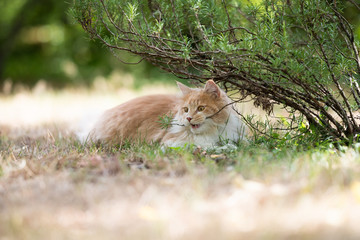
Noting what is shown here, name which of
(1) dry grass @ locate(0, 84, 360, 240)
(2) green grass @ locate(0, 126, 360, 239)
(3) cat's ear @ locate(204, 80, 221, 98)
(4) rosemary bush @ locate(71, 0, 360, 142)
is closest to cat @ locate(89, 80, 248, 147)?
(3) cat's ear @ locate(204, 80, 221, 98)

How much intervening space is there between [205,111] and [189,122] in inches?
6.5

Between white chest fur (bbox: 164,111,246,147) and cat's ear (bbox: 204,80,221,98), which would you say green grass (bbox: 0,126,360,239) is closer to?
white chest fur (bbox: 164,111,246,147)

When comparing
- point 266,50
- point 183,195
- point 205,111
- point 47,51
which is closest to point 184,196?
point 183,195

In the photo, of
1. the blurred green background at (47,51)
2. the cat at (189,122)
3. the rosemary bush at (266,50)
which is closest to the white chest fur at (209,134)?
the cat at (189,122)

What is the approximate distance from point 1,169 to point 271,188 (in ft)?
5.90

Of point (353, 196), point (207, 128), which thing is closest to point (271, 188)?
point (353, 196)

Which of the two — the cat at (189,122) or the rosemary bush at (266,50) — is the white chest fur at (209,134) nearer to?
the cat at (189,122)

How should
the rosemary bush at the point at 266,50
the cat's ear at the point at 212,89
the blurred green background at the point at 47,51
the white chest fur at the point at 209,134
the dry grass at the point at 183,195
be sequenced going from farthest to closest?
the blurred green background at the point at 47,51 → the white chest fur at the point at 209,134 → the cat's ear at the point at 212,89 → the rosemary bush at the point at 266,50 → the dry grass at the point at 183,195

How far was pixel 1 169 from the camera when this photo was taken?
282cm

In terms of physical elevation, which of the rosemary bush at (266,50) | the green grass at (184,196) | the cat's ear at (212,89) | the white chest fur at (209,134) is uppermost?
the rosemary bush at (266,50)

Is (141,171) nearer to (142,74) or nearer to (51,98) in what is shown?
(51,98)

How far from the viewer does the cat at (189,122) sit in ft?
11.5

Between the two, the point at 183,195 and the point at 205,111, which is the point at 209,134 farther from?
the point at 183,195

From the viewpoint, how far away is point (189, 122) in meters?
3.46
